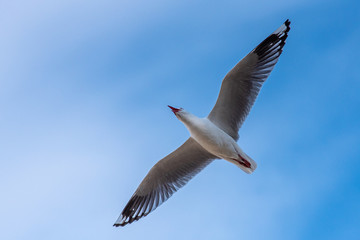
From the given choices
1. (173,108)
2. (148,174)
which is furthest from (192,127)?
(148,174)

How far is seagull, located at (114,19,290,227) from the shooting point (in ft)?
29.7

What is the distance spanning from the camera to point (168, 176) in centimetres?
978

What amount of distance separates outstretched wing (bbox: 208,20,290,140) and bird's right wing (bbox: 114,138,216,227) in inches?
23.8

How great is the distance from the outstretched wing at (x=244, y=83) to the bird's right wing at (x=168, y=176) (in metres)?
0.61

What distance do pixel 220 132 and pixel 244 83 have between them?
2.66 ft

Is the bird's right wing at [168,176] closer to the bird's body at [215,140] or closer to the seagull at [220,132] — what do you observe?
the seagull at [220,132]

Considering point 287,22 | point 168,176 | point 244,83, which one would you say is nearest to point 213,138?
point 244,83

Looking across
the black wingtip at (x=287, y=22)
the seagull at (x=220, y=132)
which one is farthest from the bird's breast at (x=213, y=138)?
the black wingtip at (x=287, y=22)

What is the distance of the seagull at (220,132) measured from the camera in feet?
29.7

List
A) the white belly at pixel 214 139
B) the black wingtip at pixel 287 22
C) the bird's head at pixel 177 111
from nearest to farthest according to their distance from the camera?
the white belly at pixel 214 139 → the bird's head at pixel 177 111 → the black wingtip at pixel 287 22

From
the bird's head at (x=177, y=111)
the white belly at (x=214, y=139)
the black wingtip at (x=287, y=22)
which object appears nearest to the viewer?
the white belly at (x=214, y=139)

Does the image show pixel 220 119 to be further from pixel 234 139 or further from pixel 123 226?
pixel 123 226

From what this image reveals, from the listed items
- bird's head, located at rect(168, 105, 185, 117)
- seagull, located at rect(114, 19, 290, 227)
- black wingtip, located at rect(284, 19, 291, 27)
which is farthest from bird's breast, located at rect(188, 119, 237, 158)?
black wingtip, located at rect(284, 19, 291, 27)

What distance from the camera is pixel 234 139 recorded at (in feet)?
30.9
